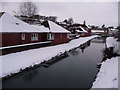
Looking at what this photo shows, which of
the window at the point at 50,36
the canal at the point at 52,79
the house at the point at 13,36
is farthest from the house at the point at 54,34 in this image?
the canal at the point at 52,79

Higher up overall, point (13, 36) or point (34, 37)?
point (13, 36)

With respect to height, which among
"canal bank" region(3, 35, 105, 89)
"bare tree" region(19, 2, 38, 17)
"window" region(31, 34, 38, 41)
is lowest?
"canal bank" region(3, 35, 105, 89)

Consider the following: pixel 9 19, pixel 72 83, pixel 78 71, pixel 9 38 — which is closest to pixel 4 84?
pixel 72 83

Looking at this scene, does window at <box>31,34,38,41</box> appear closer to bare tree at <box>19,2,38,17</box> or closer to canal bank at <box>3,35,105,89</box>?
canal bank at <box>3,35,105,89</box>

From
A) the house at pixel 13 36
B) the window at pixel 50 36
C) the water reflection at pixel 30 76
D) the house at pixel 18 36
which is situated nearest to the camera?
the water reflection at pixel 30 76

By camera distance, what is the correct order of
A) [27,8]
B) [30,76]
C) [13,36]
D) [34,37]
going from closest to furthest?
A: [30,76], [13,36], [34,37], [27,8]

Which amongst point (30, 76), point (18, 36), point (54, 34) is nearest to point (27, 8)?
point (54, 34)

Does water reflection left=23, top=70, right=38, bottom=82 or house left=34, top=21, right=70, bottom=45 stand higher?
house left=34, top=21, right=70, bottom=45

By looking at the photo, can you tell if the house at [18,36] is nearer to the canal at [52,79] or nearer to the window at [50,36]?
the window at [50,36]

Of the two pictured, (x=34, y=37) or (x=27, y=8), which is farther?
(x=27, y=8)

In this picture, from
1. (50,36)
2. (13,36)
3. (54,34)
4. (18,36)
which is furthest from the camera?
(54,34)

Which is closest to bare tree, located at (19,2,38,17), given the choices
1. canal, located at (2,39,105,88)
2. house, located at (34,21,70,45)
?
house, located at (34,21,70,45)

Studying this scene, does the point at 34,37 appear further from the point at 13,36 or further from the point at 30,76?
the point at 30,76

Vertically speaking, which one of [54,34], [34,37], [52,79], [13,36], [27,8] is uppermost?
[27,8]
